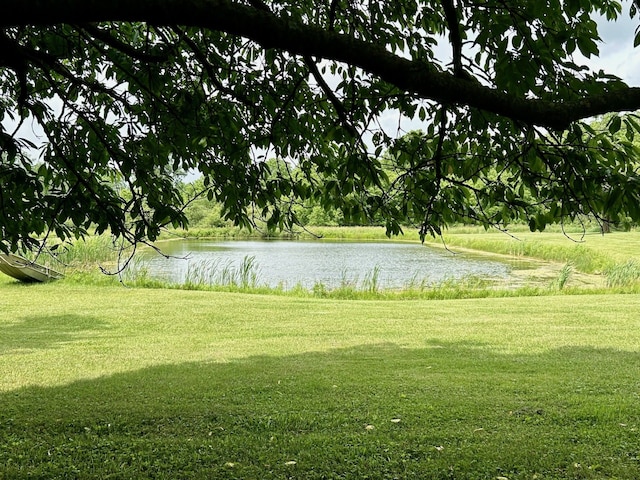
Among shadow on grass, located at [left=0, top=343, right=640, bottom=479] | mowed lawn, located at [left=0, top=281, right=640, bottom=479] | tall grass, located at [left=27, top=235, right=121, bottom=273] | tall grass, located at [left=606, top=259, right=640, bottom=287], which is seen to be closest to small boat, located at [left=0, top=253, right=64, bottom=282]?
tall grass, located at [left=27, top=235, right=121, bottom=273]

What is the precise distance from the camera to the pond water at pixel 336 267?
677 inches

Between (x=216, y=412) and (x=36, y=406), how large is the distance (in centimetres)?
158

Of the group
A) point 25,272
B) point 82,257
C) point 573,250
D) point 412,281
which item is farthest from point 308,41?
point 573,250

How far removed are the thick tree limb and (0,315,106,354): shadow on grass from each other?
664 centimetres

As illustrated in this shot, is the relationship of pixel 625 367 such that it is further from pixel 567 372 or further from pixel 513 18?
pixel 513 18

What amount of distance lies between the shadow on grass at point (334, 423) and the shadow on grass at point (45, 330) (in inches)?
99.1

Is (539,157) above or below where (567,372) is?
above

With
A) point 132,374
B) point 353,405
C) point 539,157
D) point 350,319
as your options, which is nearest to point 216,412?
point 353,405

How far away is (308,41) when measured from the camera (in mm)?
2127

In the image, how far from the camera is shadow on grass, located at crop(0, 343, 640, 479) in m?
3.65

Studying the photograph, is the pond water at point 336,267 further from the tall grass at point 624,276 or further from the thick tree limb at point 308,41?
the thick tree limb at point 308,41

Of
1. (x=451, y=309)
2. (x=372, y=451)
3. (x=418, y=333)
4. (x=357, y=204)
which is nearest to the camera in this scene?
(x=372, y=451)

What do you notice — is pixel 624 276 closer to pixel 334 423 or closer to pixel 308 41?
pixel 334 423

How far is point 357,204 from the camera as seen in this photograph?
14.3 feet
